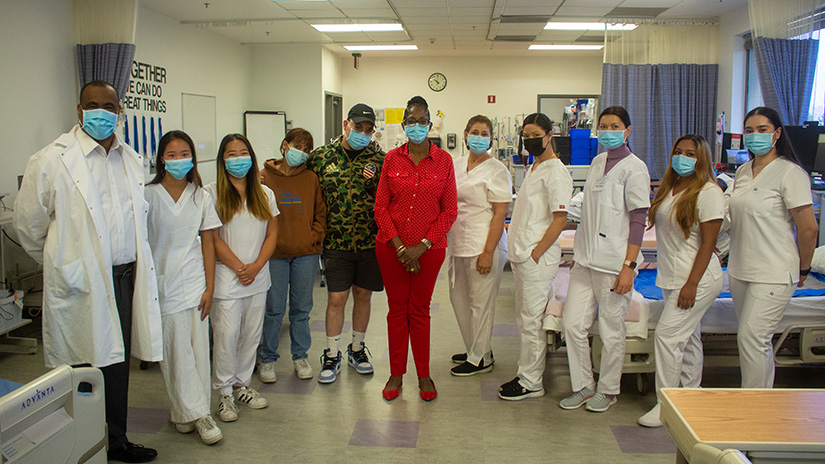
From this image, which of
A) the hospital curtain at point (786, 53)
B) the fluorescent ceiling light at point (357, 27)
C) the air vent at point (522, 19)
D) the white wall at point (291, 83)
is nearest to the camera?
the hospital curtain at point (786, 53)

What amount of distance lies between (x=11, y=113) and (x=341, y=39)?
206 inches

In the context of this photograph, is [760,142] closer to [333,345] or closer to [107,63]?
[333,345]

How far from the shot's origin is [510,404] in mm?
3316

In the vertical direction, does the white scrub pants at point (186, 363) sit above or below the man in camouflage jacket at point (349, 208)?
below

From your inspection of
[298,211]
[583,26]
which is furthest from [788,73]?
[298,211]

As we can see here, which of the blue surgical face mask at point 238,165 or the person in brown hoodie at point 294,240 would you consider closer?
the blue surgical face mask at point 238,165

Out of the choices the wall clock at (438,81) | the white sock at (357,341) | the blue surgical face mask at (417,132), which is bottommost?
the white sock at (357,341)

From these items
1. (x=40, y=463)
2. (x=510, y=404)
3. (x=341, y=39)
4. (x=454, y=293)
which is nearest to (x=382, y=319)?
(x=454, y=293)

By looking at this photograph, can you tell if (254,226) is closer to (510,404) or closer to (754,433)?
(510,404)

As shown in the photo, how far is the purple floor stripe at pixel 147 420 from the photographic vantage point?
299 centimetres

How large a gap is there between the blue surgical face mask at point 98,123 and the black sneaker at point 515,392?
2372 mm

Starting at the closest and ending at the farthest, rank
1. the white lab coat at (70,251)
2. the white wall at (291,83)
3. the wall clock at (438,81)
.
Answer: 1. the white lab coat at (70,251)
2. the white wall at (291,83)
3. the wall clock at (438,81)

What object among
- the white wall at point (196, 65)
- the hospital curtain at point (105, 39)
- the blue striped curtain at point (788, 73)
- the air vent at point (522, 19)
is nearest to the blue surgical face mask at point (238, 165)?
the hospital curtain at point (105, 39)

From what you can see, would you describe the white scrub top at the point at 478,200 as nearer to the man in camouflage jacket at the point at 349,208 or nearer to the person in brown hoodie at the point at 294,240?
Answer: the man in camouflage jacket at the point at 349,208
